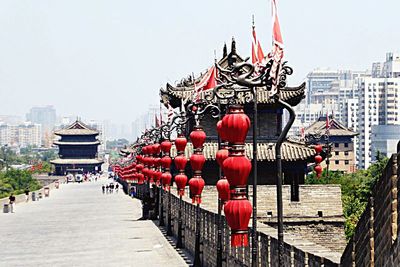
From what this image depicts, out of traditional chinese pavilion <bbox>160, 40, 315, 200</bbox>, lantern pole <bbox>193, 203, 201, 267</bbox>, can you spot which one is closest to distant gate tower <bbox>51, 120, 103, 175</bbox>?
traditional chinese pavilion <bbox>160, 40, 315, 200</bbox>

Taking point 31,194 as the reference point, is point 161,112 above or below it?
above

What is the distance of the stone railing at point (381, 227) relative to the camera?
9.03 metres

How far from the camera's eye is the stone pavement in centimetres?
2578

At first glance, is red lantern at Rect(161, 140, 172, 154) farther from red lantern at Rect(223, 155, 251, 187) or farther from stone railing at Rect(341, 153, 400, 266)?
stone railing at Rect(341, 153, 400, 266)

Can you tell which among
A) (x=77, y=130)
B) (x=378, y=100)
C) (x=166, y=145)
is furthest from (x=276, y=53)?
(x=378, y=100)

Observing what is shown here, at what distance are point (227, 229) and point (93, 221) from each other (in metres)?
24.1

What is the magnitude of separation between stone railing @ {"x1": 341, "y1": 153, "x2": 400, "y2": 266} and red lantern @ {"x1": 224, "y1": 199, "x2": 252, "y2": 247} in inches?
68.5

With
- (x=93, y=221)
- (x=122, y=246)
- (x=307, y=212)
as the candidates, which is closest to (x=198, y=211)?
(x=122, y=246)

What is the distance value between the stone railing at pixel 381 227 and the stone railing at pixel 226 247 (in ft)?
3.89

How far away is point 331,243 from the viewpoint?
3141cm

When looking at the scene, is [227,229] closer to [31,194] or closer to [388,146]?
[31,194]

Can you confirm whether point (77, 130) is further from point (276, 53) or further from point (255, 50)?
point (276, 53)

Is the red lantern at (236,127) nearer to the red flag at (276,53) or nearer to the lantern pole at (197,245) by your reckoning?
the red flag at (276,53)

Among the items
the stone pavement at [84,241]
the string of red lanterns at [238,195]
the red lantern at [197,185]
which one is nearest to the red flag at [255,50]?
the red lantern at [197,185]
